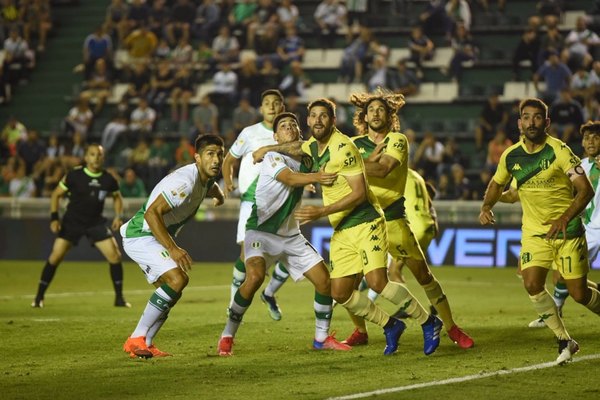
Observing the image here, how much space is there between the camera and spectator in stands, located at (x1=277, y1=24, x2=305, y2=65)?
26.9 meters

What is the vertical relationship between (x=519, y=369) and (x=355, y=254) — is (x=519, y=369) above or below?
below

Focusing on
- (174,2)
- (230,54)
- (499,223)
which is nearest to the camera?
(499,223)

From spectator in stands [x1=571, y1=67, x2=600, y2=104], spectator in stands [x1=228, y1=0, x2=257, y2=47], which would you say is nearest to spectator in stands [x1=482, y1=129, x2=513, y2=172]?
spectator in stands [x1=571, y1=67, x2=600, y2=104]

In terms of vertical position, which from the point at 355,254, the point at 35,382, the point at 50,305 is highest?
the point at 355,254

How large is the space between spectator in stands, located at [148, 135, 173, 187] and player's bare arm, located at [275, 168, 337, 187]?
1463cm

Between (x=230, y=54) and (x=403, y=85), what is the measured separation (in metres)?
4.63

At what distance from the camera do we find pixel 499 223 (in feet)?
65.5

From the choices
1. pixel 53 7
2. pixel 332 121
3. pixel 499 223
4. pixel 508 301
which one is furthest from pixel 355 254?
pixel 53 7

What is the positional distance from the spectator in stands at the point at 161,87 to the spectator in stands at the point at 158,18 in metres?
1.73

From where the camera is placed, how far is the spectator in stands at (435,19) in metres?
25.9

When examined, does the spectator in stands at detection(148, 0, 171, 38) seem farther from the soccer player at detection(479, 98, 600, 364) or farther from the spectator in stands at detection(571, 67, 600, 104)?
the soccer player at detection(479, 98, 600, 364)

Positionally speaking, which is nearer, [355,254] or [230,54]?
[355,254]

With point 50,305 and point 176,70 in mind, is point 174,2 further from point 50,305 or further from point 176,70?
point 50,305

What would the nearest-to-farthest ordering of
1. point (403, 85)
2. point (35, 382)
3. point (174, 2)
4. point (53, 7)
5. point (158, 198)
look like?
point (35, 382) < point (158, 198) < point (403, 85) < point (174, 2) < point (53, 7)
